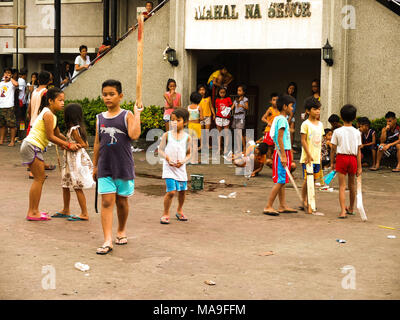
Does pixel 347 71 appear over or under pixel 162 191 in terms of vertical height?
over

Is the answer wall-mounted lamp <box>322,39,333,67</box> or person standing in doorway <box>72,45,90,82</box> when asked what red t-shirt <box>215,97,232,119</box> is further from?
person standing in doorway <box>72,45,90,82</box>

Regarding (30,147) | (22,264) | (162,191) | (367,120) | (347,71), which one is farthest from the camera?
(347,71)

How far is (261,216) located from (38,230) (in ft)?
9.91

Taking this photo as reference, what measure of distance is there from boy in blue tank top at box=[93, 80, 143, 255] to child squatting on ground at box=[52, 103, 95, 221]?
148cm

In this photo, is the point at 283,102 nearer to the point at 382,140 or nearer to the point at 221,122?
the point at 382,140

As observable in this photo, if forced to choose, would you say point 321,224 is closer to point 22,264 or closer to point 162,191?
point 162,191

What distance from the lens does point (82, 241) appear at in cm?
759

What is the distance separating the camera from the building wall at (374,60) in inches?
590

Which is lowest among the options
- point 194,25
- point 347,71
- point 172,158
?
point 172,158

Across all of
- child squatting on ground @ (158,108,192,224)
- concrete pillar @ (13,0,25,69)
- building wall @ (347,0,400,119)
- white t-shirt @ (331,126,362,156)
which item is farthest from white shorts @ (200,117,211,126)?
concrete pillar @ (13,0,25,69)

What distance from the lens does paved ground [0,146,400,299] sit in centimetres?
586

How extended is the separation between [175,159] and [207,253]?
194 centimetres

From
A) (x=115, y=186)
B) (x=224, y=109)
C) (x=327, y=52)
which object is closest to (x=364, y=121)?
(x=327, y=52)

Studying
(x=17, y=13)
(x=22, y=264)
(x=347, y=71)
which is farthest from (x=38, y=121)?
(x=17, y=13)
